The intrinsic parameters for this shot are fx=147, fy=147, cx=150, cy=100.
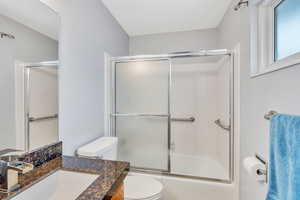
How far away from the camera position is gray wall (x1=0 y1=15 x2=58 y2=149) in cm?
76

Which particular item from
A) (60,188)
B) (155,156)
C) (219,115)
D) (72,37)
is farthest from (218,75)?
(60,188)

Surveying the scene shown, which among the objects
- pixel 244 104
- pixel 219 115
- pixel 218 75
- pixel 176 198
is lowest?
pixel 176 198

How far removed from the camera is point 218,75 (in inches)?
93.1

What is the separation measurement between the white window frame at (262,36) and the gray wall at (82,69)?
A: 1458mm

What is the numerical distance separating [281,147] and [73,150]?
143 cm

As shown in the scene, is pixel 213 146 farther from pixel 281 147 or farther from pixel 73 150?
pixel 73 150

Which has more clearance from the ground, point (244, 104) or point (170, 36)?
point (170, 36)

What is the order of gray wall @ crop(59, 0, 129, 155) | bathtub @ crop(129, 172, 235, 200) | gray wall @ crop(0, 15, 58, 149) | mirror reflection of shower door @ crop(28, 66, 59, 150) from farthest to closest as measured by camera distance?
bathtub @ crop(129, 172, 235, 200), gray wall @ crop(59, 0, 129, 155), mirror reflection of shower door @ crop(28, 66, 59, 150), gray wall @ crop(0, 15, 58, 149)

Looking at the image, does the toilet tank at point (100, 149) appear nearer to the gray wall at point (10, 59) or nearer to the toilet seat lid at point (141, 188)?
the toilet seat lid at point (141, 188)

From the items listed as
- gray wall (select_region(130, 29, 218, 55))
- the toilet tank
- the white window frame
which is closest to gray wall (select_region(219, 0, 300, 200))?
the white window frame

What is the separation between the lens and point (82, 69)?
1.39 metres

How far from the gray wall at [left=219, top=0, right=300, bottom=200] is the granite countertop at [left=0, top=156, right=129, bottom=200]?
98 centimetres

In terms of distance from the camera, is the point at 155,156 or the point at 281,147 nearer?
the point at 281,147

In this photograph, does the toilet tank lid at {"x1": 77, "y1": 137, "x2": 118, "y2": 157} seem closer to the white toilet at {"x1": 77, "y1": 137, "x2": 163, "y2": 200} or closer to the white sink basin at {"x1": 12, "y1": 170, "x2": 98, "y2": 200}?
the white toilet at {"x1": 77, "y1": 137, "x2": 163, "y2": 200}
